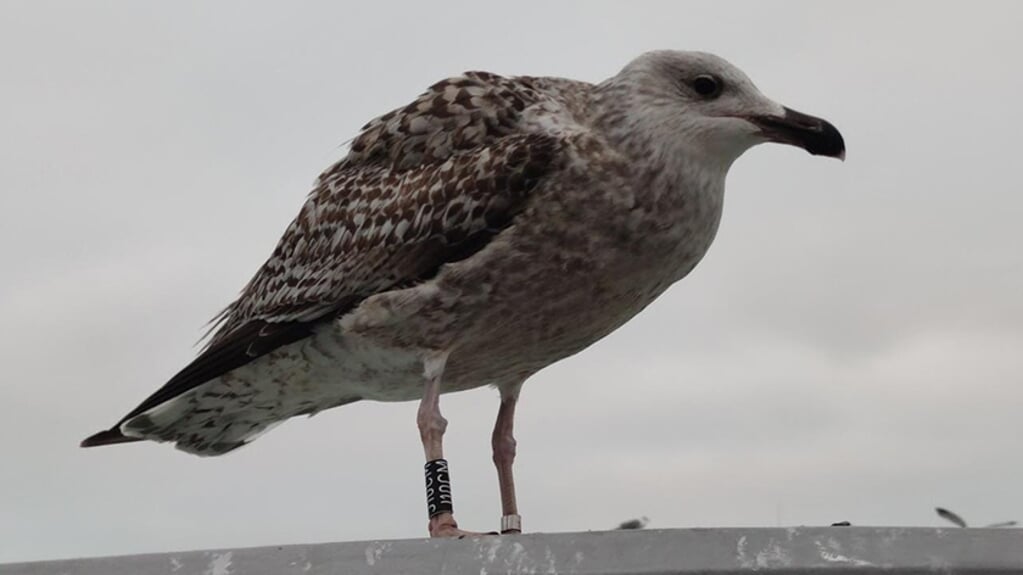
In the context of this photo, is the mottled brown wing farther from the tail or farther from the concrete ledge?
the concrete ledge

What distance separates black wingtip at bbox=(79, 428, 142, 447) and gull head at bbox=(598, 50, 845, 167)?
3.95m

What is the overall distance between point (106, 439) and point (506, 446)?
276 cm

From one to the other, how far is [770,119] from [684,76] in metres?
0.58

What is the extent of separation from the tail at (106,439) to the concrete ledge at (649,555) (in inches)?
170

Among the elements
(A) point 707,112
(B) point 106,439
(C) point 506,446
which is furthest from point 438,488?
(B) point 106,439

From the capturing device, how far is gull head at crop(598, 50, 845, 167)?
8.16 m

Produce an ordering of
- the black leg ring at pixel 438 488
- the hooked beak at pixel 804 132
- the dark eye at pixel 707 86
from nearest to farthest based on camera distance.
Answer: the black leg ring at pixel 438 488 → the hooked beak at pixel 804 132 → the dark eye at pixel 707 86

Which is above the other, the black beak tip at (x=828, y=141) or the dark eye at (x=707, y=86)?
the dark eye at (x=707, y=86)

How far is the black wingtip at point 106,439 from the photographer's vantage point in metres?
9.87

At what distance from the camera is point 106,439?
32.5 ft

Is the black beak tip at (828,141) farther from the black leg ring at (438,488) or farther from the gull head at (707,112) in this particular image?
the black leg ring at (438,488)

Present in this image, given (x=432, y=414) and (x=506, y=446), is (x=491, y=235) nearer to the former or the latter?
(x=432, y=414)

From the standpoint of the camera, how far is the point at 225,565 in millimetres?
5582

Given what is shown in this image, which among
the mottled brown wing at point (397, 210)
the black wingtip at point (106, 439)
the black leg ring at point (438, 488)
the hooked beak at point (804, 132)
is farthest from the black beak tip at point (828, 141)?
the black wingtip at point (106, 439)
